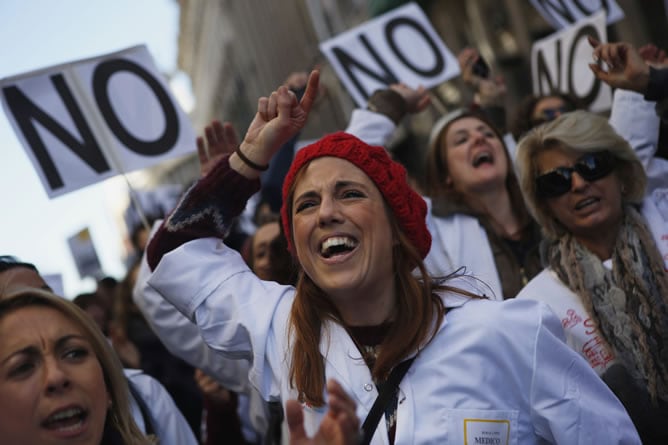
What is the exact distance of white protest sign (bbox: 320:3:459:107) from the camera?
202 inches

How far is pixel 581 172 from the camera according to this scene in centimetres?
289

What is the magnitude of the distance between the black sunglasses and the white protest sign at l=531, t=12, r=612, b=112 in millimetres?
1815

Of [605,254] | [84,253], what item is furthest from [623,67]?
[84,253]

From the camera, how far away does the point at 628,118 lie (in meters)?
3.40

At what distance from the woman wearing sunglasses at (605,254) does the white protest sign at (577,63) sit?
5.61ft

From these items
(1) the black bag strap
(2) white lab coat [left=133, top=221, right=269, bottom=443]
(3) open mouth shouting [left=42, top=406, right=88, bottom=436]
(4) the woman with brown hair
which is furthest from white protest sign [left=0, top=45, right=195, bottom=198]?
(1) the black bag strap

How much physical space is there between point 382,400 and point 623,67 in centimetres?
195

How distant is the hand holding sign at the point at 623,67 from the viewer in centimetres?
312

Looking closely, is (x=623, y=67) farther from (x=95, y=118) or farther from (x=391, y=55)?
(x=95, y=118)

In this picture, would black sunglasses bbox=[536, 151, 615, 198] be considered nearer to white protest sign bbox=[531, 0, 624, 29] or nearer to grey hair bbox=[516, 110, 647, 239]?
grey hair bbox=[516, 110, 647, 239]

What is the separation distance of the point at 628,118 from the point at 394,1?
30.9 ft

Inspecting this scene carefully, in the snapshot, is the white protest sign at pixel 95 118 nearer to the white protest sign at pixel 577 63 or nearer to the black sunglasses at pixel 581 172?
the black sunglasses at pixel 581 172

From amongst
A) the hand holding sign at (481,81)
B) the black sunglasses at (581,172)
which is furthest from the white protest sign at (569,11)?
the black sunglasses at (581,172)

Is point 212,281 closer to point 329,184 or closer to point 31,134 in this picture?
point 329,184
